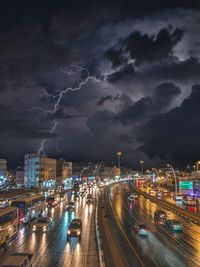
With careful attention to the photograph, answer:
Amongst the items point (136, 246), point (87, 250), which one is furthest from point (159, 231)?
point (87, 250)

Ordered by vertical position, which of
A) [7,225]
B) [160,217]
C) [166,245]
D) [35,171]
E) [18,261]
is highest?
[35,171]

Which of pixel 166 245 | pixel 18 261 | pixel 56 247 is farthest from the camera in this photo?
pixel 166 245

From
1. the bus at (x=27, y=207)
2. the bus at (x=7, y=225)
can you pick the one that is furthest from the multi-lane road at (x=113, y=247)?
the bus at (x=27, y=207)

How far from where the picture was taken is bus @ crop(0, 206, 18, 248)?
3539 centimetres

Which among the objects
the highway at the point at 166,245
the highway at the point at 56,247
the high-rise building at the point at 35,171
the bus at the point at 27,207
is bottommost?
the highway at the point at 166,245

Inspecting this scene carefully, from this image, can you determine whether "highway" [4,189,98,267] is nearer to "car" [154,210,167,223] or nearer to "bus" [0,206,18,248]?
"bus" [0,206,18,248]

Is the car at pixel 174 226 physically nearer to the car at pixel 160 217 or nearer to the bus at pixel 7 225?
the car at pixel 160 217

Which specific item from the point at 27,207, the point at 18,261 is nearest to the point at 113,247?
the point at 18,261

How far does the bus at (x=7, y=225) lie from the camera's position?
35.4 m

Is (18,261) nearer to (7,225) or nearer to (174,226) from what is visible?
(7,225)

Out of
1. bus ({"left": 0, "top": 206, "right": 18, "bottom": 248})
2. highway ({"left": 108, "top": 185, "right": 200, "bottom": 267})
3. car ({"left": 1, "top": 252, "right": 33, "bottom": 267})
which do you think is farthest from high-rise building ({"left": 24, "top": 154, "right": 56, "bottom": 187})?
car ({"left": 1, "top": 252, "right": 33, "bottom": 267})

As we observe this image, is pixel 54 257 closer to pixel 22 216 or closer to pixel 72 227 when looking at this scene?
pixel 72 227

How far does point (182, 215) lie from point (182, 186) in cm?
4764

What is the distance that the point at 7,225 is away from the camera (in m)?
38.1
